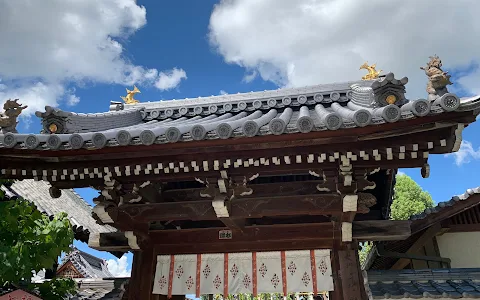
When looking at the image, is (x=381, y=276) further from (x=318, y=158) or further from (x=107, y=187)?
(x=107, y=187)

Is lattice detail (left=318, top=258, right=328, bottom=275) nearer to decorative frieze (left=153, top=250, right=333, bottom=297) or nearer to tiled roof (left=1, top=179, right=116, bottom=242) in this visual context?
decorative frieze (left=153, top=250, right=333, bottom=297)

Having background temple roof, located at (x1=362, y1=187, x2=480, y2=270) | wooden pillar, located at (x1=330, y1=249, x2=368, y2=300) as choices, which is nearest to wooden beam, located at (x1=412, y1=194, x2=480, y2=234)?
background temple roof, located at (x1=362, y1=187, x2=480, y2=270)

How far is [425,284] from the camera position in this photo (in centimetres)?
614

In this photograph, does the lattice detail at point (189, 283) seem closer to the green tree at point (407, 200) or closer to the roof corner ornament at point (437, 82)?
the roof corner ornament at point (437, 82)

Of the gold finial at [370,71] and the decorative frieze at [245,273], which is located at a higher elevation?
the gold finial at [370,71]

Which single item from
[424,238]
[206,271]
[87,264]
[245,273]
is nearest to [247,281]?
[245,273]

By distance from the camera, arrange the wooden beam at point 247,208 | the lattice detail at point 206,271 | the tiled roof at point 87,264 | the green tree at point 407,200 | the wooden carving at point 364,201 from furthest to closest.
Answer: the green tree at point 407,200 → the tiled roof at point 87,264 → the lattice detail at point 206,271 → the wooden beam at point 247,208 → the wooden carving at point 364,201

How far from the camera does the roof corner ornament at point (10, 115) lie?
5.57 metres

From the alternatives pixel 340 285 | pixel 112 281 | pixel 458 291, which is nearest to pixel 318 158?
pixel 340 285

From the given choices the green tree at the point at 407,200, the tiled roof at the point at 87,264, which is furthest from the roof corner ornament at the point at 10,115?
the green tree at the point at 407,200

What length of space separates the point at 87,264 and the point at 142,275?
39.2 ft

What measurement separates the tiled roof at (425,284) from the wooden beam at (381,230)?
2.11ft

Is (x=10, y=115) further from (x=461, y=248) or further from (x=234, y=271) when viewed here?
(x=461, y=248)

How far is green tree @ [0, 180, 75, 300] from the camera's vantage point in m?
4.46
